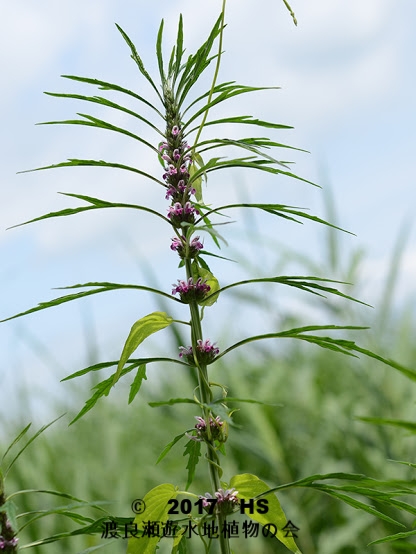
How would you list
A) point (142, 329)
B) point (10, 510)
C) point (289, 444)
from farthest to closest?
1. point (289, 444)
2. point (142, 329)
3. point (10, 510)

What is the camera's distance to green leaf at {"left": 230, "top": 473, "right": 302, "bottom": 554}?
3.41 feet

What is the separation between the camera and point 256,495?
1037mm

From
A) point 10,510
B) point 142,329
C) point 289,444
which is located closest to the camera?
point 10,510

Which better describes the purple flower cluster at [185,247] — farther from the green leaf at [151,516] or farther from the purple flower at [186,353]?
the green leaf at [151,516]

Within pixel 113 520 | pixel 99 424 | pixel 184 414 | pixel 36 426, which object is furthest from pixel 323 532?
pixel 113 520

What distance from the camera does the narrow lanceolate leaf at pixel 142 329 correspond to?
966 millimetres

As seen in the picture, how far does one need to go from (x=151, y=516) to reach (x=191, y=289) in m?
0.31

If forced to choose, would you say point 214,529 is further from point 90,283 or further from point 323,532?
point 323,532

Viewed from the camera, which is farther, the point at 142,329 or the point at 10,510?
Answer: the point at 142,329

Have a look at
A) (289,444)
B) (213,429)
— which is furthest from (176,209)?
(289,444)

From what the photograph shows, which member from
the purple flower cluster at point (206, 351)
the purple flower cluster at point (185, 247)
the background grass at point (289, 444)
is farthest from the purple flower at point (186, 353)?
the background grass at point (289, 444)

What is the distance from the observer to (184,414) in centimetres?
279

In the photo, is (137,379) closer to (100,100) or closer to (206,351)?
(206,351)

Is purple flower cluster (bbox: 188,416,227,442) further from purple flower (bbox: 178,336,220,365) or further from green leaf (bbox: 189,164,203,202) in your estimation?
green leaf (bbox: 189,164,203,202)
